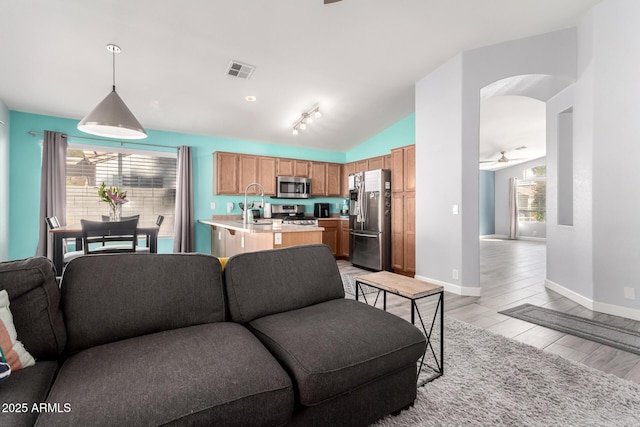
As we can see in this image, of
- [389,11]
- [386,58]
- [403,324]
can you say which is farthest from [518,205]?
[403,324]

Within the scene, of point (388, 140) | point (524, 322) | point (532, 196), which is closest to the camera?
point (524, 322)

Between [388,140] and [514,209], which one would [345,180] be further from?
[514,209]

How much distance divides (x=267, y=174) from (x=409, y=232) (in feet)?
9.67

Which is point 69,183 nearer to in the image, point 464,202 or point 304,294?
point 304,294

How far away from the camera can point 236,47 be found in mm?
3213

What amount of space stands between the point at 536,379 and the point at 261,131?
5087 millimetres

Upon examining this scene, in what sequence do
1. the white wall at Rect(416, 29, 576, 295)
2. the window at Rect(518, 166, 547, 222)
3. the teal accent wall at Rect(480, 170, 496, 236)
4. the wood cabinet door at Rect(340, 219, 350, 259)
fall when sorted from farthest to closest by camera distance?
the teal accent wall at Rect(480, 170, 496, 236) < the window at Rect(518, 166, 547, 222) < the wood cabinet door at Rect(340, 219, 350, 259) < the white wall at Rect(416, 29, 576, 295)

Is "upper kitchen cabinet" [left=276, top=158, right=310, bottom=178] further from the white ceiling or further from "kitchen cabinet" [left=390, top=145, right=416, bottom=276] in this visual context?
"kitchen cabinet" [left=390, top=145, right=416, bottom=276]

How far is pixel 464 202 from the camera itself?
355 centimetres

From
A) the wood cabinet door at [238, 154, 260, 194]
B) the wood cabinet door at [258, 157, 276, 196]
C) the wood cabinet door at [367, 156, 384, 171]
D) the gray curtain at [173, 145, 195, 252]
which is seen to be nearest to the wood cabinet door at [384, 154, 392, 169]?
the wood cabinet door at [367, 156, 384, 171]

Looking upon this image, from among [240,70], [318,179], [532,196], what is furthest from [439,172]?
[532,196]

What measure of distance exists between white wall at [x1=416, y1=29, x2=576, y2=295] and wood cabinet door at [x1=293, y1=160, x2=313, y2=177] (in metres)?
2.85

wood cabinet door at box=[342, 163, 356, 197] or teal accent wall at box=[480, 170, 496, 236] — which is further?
teal accent wall at box=[480, 170, 496, 236]

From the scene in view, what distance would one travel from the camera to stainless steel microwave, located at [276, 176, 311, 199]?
589 centimetres
